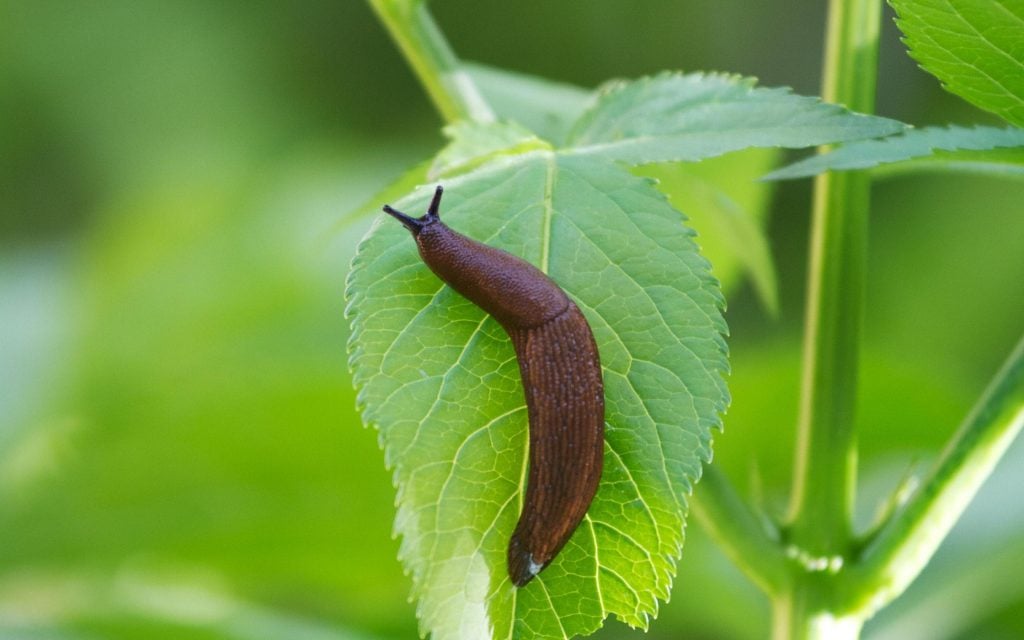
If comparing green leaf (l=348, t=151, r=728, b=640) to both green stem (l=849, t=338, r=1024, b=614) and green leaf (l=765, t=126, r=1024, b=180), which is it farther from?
green stem (l=849, t=338, r=1024, b=614)

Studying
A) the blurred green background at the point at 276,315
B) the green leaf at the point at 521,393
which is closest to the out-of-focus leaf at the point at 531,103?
the blurred green background at the point at 276,315

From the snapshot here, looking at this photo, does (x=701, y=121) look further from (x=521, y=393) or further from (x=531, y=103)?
(x=531, y=103)

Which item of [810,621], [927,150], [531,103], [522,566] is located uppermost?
[531,103]

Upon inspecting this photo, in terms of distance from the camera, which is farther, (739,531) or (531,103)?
(531,103)

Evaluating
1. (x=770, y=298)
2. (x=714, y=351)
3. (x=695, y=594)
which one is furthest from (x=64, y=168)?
(x=714, y=351)

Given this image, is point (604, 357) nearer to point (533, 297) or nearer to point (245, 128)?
point (533, 297)

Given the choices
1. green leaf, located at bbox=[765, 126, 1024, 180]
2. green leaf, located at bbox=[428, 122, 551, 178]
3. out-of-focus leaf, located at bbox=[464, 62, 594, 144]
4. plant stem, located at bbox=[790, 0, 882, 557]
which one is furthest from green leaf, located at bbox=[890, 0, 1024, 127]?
out-of-focus leaf, located at bbox=[464, 62, 594, 144]

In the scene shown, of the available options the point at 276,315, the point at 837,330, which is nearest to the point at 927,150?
the point at 837,330
